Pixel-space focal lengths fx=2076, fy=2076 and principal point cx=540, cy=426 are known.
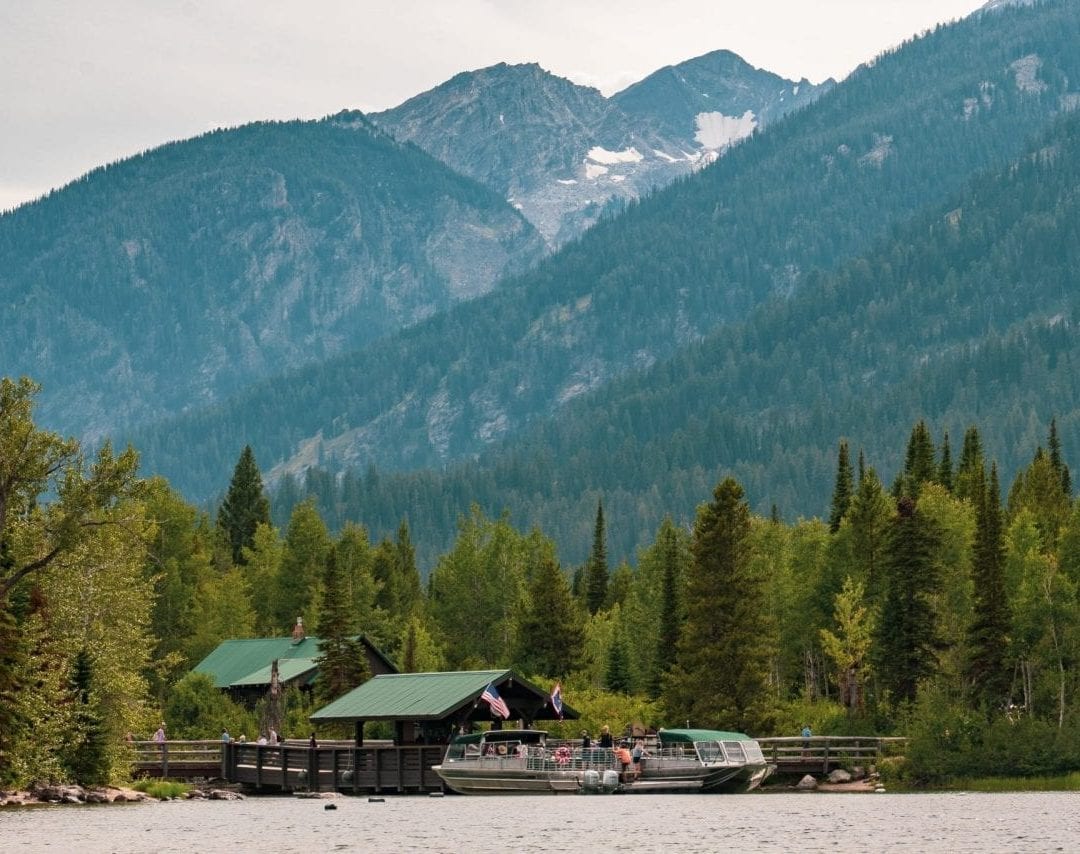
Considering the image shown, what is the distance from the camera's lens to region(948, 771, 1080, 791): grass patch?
92062mm

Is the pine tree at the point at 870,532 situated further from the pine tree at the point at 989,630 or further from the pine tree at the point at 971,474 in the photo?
the pine tree at the point at 989,630

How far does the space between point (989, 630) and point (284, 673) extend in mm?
43841

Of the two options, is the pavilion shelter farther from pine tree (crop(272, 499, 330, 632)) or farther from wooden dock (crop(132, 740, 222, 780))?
pine tree (crop(272, 499, 330, 632))

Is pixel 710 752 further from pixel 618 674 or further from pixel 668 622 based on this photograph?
pixel 618 674

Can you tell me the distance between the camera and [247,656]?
5448 inches

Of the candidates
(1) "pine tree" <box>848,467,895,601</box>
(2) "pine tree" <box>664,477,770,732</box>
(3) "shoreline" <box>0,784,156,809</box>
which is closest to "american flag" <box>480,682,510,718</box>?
(2) "pine tree" <box>664,477,770,732</box>

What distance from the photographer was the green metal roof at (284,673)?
126m

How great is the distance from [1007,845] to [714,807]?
22565 millimetres

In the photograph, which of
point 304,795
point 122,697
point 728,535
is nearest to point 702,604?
point 728,535

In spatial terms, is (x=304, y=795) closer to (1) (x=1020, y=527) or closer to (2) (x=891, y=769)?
(2) (x=891, y=769)

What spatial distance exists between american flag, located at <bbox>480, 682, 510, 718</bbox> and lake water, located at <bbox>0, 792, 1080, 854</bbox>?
583 cm

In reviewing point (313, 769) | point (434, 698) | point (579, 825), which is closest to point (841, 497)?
point (434, 698)

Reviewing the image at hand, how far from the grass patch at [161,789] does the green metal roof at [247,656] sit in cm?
2945

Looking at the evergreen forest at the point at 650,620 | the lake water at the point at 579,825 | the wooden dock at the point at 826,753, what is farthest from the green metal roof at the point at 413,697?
the wooden dock at the point at 826,753
